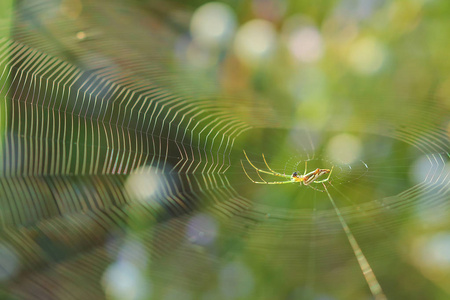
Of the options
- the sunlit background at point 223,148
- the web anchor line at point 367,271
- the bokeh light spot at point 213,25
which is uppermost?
the bokeh light spot at point 213,25

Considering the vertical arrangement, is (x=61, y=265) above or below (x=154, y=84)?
below

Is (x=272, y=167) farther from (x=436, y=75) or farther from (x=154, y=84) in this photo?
(x=436, y=75)

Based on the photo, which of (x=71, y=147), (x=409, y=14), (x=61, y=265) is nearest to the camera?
(x=61, y=265)

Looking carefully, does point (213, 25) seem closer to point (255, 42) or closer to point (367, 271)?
point (255, 42)

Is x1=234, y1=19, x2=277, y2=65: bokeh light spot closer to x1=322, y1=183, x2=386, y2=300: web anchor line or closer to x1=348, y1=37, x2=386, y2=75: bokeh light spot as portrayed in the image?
x1=348, y1=37, x2=386, y2=75: bokeh light spot

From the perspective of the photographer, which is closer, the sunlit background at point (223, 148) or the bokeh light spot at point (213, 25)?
the sunlit background at point (223, 148)

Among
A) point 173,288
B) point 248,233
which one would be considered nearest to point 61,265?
point 173,288

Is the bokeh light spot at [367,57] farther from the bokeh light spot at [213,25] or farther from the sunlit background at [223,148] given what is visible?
the bokeh light spot at [213,25]

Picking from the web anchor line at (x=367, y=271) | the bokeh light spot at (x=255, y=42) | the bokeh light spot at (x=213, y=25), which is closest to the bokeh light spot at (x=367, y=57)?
the bokeh light spot at (x=255, y=42)

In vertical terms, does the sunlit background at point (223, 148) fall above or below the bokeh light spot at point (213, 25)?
below
